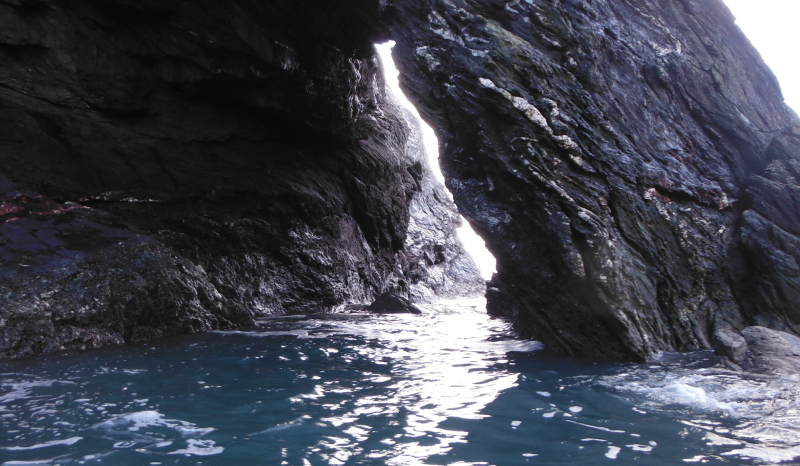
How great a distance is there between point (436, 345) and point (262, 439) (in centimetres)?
440

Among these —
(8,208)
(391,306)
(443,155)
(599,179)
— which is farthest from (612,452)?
(391,306)

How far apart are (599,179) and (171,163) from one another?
7.92m

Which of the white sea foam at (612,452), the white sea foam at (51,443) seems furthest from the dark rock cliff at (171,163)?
the white sea foam at (612,452)

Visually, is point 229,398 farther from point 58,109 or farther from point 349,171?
point 349,171

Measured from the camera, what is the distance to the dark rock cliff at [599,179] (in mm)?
7023

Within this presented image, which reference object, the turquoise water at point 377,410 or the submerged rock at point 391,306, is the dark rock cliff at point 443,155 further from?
the submerged rock at point 391,306

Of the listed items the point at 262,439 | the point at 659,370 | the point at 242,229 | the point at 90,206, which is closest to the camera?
the point at 262,439

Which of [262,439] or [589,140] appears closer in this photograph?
[262,439]

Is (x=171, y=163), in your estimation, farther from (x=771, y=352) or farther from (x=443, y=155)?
(x=771, y=352)

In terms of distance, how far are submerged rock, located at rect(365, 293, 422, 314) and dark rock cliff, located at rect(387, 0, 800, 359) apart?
4501 millimetres

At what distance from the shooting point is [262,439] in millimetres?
3832

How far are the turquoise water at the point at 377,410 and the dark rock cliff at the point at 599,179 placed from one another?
100cm

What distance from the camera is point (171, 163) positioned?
10227 mm

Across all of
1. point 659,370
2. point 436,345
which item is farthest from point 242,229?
point 659,370
